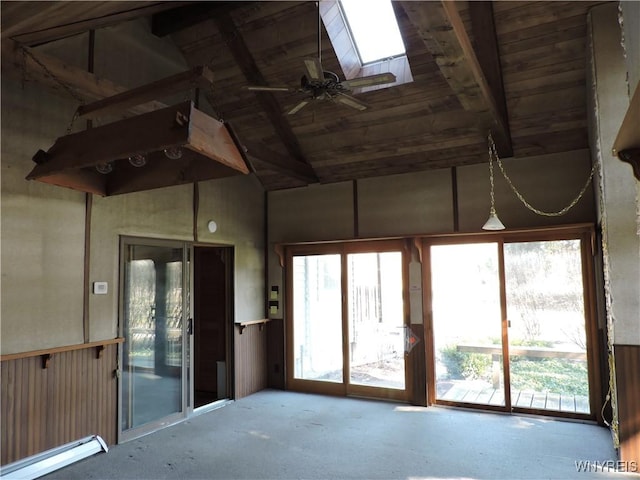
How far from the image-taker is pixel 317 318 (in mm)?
6477

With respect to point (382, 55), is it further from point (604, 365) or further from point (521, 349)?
point (604, 365)

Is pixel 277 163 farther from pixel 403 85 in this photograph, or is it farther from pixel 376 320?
pixel 376 320

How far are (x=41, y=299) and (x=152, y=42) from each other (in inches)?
123

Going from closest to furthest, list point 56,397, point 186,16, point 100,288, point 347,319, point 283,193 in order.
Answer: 1. point 56,397
2. point 100,288
3. point 186,16
4. point 347,319
5. point 283,193

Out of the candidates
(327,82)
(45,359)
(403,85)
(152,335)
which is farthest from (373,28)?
(45,359)

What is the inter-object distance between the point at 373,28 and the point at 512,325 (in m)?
3.84

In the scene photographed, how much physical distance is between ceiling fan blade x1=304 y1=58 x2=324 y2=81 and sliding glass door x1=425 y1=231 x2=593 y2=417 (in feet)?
9.90

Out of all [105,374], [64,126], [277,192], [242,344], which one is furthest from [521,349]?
[64,126]

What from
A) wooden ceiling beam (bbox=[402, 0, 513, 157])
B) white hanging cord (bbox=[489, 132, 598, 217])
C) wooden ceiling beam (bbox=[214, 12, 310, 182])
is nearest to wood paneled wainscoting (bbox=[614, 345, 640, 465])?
white hanging cord (bbox=[489, 132, 598, 217])

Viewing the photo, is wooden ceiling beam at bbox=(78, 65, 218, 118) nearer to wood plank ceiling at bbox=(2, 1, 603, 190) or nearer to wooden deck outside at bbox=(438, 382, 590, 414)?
wood plank ceiling at bbox=(2, 1, 603, 190)

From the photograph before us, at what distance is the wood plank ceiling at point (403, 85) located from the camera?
3.51m

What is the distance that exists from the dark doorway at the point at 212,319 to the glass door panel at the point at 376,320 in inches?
68.8

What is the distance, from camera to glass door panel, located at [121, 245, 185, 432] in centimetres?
465

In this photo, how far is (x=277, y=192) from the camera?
6.87 meters
